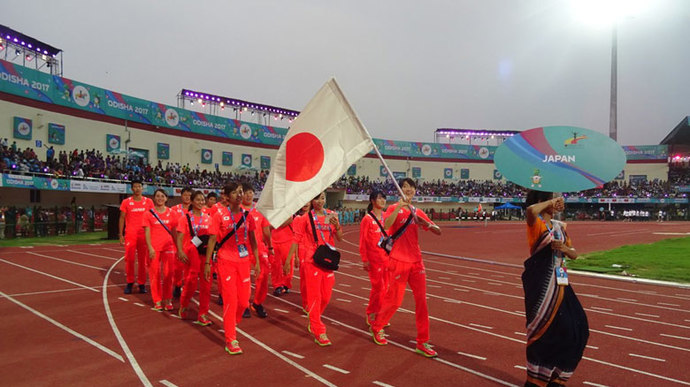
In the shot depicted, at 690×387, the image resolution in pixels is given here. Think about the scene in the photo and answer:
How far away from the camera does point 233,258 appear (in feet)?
16.6

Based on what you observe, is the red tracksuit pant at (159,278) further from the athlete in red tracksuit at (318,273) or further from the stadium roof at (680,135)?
the stadium roof at (680,135)

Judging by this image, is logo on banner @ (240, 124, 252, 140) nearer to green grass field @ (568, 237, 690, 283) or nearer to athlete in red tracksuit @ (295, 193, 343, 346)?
green grass field @ (568, 237, 690, 283)

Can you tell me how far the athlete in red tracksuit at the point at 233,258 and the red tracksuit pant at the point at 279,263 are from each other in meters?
2.87

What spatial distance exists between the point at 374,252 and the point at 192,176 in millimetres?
28990

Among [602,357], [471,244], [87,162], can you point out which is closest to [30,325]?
[602,357]

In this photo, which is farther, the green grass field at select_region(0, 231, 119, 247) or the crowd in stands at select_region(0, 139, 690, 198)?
the crowd in stands at select_region(0, 139, 690, 198)

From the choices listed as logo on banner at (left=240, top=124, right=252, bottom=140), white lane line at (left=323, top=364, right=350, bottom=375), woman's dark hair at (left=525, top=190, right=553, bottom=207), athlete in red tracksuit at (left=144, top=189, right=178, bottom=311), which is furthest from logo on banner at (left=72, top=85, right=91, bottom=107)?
woman's dark hair at (left=525, top=190, right=553, bottom=207)

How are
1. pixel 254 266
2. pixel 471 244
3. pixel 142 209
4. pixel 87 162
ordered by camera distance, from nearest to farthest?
pixel 254 266 < pixel 142 209 < pixel 471 244 < pixel 87 162

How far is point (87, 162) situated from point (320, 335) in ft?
83.6

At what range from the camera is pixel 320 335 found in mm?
5215

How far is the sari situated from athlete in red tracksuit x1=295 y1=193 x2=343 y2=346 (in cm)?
241

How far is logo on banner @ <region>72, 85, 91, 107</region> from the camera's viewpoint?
90.1 ft

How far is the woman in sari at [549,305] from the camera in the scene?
3.45 m

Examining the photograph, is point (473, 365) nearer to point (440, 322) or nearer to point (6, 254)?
point (440, 322)
